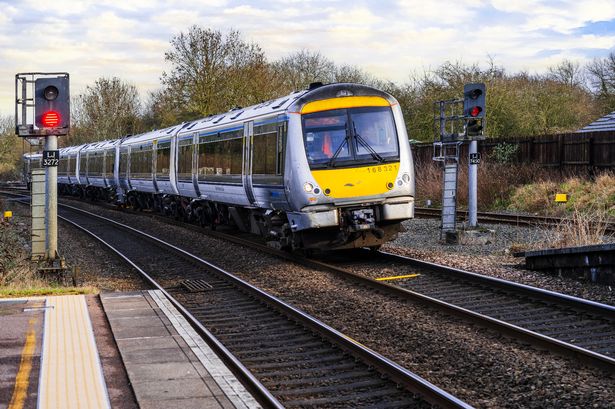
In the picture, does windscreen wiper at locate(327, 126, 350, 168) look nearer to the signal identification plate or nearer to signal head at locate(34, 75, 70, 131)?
signal head at locate(34, 75, 70, 131)

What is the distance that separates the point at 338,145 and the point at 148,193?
58.9ft

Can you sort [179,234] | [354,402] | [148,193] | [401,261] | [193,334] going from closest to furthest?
[354,402]
[193,334]
[401,261]
[179,234]
[148,193]

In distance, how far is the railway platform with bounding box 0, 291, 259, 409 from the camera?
17.1 feet

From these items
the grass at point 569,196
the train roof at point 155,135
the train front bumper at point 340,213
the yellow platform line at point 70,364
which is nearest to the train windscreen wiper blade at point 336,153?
the train front bumper at point 340,213

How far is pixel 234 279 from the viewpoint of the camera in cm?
1129

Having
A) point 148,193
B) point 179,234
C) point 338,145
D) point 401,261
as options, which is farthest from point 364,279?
point 148,193

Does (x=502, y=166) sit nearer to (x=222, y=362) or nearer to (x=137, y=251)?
(x=137, y=251)

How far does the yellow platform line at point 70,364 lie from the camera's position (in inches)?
202

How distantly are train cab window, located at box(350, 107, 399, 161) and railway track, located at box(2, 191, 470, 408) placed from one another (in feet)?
10.6

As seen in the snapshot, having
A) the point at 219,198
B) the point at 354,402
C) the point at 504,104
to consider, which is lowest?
the point at 354,402

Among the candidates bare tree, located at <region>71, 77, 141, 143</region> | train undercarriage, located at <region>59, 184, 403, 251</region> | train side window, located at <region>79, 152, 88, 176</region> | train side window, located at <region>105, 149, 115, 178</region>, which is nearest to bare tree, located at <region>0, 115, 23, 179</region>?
bare tree, located at <region>71, 77, 141, 143</region>

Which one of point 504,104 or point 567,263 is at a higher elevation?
point 504,104

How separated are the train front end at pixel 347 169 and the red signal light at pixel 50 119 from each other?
3.77 meters

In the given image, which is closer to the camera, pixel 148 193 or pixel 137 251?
pixel 137 251
